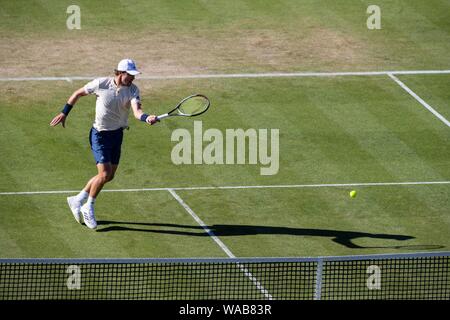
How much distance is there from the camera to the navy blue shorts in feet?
62.2

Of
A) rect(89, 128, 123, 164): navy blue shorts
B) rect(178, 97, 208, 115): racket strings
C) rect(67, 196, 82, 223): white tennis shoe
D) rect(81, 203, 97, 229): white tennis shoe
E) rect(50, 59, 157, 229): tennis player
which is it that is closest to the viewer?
rect(50, 59, 157, 229): tennis player

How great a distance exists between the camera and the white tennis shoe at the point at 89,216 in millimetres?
19109

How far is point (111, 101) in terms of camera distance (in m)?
18.8

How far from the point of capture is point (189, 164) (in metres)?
22.4

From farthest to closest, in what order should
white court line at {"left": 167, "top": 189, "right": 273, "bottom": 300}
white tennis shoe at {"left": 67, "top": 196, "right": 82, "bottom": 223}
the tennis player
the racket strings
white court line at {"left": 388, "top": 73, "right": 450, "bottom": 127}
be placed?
1. white court line at {"left": 388, "top": 73, "right": 450, "bottom": 127}
2. the racket strings
3. white tennis shoe at {"left": 67, "top": 196, "right": 82, "bottom": 223}
4. the tennis player
5. white court line at {"left": 167, "top": 189, "right": 273, "bottom": 300}

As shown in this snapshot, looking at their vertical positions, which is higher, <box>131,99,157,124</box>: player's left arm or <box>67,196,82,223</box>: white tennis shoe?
<box>131,99,157,124</box>: player's left arm

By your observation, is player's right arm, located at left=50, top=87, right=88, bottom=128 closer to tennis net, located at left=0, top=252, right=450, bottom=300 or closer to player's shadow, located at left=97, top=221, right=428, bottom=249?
player's shadow, located at left=97, top=221, right=428, bottom=249

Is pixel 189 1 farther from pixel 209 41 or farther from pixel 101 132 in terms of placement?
pixel 101 132

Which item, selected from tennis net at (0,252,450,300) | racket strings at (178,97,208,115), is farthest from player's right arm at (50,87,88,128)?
tennis net at (0,252,450,300)

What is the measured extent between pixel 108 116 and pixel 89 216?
5.53 ft

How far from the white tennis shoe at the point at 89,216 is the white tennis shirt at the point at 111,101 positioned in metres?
1.32

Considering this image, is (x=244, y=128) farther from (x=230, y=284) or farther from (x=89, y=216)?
(x=230, y=284)

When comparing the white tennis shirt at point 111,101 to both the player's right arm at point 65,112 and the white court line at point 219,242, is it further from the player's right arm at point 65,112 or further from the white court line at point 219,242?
the white court line at point 219,242

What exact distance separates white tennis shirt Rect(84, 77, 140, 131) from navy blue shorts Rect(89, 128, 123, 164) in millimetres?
89
